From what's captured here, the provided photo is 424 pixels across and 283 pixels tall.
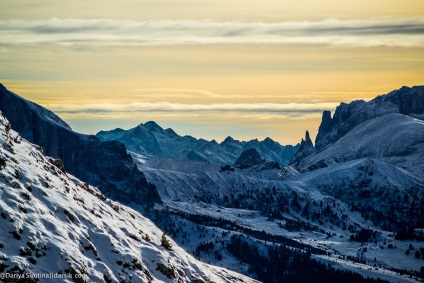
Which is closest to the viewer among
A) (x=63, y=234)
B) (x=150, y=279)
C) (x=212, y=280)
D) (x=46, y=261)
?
(x=46, y=261)

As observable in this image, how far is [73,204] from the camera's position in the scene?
9538cm

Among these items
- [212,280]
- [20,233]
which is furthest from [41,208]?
[212,280]

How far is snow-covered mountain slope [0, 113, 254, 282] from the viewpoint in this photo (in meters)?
75.2

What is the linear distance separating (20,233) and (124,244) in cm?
2289

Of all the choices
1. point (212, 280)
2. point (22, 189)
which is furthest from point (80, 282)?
point (212, 280)

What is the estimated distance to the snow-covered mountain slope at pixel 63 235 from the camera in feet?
247

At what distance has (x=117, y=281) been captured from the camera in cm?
8375

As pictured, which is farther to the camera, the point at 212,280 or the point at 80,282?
the point at 212,280

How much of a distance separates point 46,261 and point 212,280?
154ft

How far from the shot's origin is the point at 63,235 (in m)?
82.9

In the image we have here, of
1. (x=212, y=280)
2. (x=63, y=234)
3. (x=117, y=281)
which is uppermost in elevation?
(x=63, y=234)

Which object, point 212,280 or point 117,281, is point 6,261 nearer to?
point 117,281

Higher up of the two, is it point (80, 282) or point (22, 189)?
point (22, 189)

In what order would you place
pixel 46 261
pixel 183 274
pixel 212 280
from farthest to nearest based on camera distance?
pixel 212 280 < pixel 183 274 < pixel 46 261
